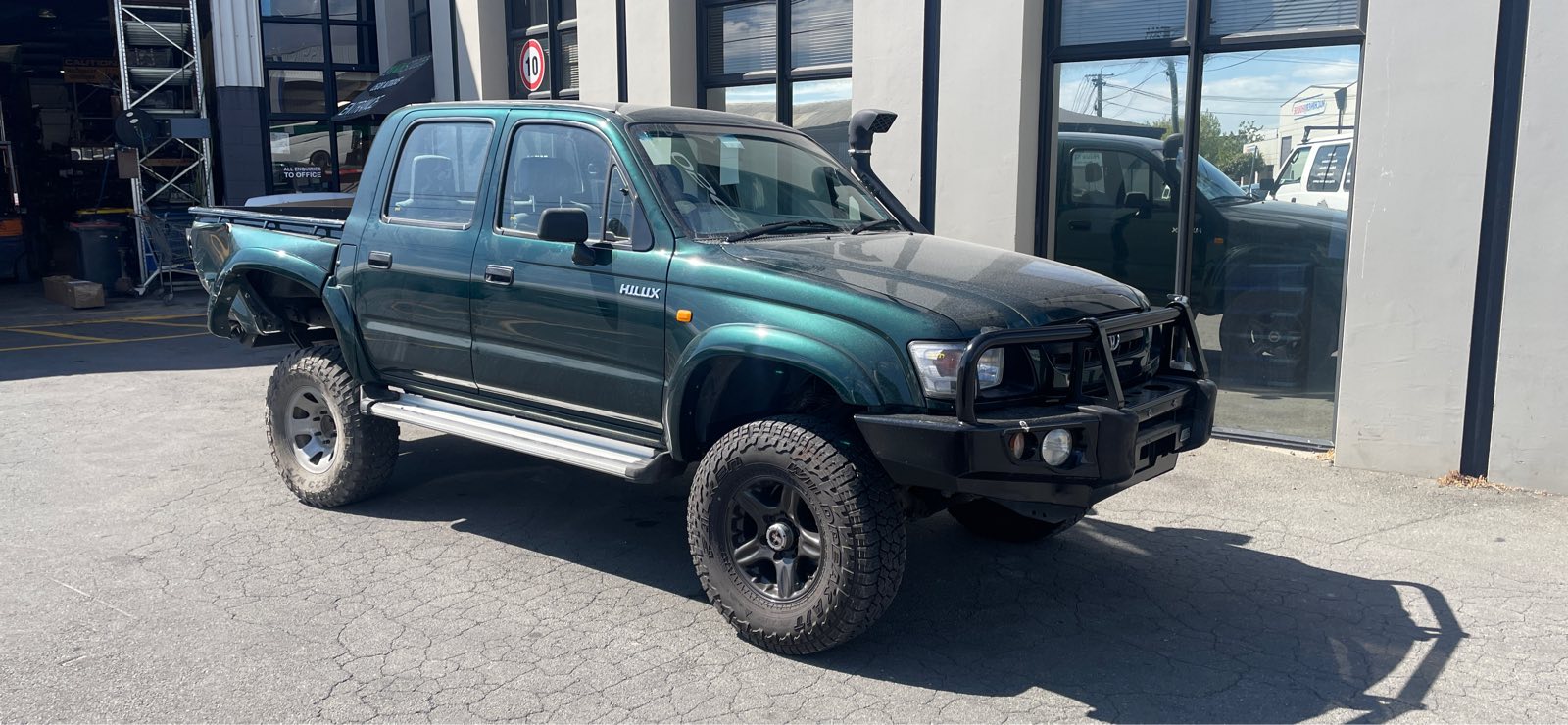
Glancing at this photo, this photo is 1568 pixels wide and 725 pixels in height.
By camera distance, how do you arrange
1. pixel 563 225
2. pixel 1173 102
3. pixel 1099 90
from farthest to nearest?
pixel 1099 90 < pixel 1173 102 < pixel 563 225

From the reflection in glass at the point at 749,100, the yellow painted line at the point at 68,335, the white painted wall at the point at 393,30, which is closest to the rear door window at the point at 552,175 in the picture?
the reflection in glass at the point at 749,100

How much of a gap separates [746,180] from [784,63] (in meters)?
5.70

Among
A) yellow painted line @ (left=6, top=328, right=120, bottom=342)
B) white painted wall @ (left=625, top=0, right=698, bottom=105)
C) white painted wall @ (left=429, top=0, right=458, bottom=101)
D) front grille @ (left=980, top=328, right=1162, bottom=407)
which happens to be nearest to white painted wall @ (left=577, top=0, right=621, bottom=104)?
white painted wall @ (left=625, top=0, right=698, bottom=105)

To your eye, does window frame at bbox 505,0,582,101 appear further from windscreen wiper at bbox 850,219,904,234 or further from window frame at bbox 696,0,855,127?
windscreen wiper at bbox 850,219,904,234

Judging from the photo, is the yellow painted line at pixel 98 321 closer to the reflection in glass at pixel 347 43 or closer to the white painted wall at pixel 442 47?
the white painted wall at pixel 442 47

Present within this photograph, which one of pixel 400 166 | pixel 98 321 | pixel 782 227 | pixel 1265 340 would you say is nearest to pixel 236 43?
pixel 98 321

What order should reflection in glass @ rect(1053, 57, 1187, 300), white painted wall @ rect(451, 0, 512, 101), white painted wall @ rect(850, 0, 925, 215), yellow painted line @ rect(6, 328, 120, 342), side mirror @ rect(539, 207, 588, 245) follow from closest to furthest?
side mirror @ rect(539, 207, 588, 245), reflection in glass @ rect(1053, 57, 1187, 300), white painted wall @ rect(850, 0, 925, 215), yellow painted line @ rect(6, 328, 120, 342), white painted wall @ rect(451, 0, 512, 101)

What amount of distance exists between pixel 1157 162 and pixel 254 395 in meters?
7.01

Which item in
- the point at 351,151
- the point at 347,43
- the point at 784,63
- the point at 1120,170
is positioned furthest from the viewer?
the point at 351,151

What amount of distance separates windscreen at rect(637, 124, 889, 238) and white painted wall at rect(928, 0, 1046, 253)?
294cm

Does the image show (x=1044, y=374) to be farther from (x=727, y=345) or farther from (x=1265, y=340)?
(x=1265, y=340)

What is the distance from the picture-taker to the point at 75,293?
50.6ft

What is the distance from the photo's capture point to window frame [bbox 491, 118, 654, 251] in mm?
5086

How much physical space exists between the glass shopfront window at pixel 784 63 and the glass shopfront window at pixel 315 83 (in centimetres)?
830
